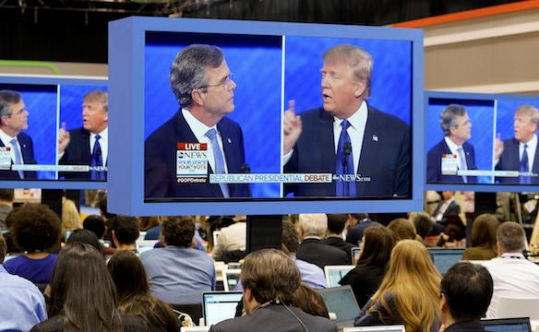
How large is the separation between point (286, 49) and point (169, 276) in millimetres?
1968

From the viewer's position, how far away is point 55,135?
379 inches

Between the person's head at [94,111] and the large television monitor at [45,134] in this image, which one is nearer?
the large television monitor at [45,134]

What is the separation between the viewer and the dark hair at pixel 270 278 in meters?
3.95

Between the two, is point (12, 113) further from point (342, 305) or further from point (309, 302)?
point (309, 302)

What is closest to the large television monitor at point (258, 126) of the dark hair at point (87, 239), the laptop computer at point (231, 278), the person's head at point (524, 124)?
the dark hair at point (87, 239)

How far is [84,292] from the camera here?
131 inches

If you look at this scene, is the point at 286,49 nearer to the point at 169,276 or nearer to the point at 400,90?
the point at 400,90

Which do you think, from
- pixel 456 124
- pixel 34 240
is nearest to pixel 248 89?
pixel 34 240

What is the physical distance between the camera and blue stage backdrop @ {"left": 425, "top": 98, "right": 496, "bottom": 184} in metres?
10.1

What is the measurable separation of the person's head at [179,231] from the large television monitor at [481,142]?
3927 millimetres

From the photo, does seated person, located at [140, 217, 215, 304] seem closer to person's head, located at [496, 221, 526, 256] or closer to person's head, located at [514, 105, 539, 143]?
person's head, located at [496, 221, 526, 256]

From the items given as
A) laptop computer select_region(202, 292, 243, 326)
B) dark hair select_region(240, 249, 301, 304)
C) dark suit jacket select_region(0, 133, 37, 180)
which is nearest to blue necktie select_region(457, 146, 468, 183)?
dark suit jacket select_region(0, 133, 37, 180)

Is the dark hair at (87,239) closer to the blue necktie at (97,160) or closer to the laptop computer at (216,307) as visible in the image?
the laptop computer at (216,307)

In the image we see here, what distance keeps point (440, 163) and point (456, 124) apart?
41cm
